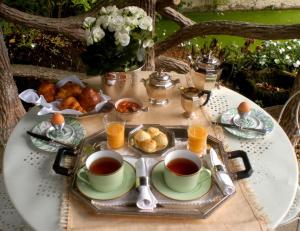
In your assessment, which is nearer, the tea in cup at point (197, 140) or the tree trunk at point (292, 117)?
the tea in cup at point (197, 140)

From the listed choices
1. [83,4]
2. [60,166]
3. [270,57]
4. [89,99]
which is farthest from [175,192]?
[83,4]

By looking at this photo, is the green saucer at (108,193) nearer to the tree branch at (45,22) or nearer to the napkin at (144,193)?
the napkin at (144,193)

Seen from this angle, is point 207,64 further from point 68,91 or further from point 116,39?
point 68,91

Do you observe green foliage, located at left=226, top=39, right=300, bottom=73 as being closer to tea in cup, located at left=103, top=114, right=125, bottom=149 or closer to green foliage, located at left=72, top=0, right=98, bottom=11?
green foliage, located at left=72, top=0, right=98, bottom=11

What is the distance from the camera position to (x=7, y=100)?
2221 millimetres

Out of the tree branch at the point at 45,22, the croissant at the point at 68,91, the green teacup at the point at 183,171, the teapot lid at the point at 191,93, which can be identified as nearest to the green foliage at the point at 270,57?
the tree branch at the point at 45,22

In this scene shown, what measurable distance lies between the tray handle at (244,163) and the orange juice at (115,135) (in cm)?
40

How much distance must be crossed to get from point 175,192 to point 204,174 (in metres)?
0.12

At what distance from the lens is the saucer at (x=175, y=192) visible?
1121 mm

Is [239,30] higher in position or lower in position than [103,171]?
higher

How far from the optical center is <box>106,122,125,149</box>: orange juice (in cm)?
132

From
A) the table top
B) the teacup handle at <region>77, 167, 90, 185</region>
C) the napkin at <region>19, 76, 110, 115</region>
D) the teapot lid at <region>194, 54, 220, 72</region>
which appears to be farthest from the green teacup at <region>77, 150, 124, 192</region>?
the teapot lid at <region>194, 54, 220, 72</region>

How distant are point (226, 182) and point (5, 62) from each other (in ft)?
5.11

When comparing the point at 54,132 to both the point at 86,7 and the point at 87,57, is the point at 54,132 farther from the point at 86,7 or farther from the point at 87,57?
the point at 86,7
